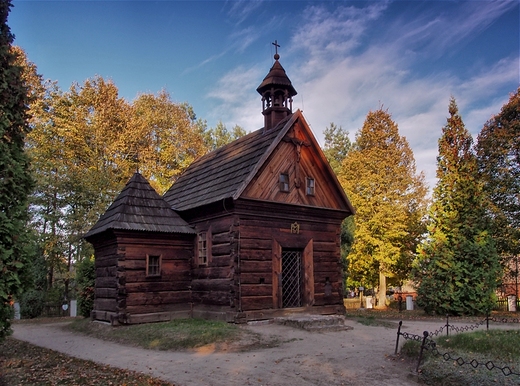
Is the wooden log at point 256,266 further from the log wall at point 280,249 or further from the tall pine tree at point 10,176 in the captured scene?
the tall pine tree at point 10,176

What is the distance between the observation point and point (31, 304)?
91.2ft

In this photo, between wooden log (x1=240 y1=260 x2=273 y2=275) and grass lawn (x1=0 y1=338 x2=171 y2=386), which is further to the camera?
wooden log (x1=240 y1=260 x2=273 y2=275)

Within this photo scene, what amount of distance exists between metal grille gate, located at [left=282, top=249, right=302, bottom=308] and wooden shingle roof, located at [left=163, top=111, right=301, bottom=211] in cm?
357

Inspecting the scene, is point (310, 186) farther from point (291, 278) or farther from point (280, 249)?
point (291, 278)

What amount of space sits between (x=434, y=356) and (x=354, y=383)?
6.45 ft

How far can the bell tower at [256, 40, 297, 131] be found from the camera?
20.6 m

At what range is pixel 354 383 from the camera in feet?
29.7

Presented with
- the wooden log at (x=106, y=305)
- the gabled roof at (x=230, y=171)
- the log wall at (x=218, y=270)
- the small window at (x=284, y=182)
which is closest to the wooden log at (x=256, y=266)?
the log wall at (x=218, y=270)

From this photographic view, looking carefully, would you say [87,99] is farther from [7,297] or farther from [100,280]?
[7,297]

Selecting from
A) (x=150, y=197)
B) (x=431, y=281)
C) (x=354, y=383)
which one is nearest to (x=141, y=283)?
(x=150, y=197)

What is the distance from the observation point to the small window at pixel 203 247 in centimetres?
1871

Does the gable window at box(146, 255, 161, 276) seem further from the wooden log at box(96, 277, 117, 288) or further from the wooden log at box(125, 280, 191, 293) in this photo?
the wooden log at box(96, 277, 117, 288)

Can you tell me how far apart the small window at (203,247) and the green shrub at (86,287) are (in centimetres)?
699

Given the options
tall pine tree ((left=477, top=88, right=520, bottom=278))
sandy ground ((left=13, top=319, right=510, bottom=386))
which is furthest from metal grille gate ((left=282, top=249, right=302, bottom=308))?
tall pine tree ((left=477, top=88, right=520, bottom=278))
